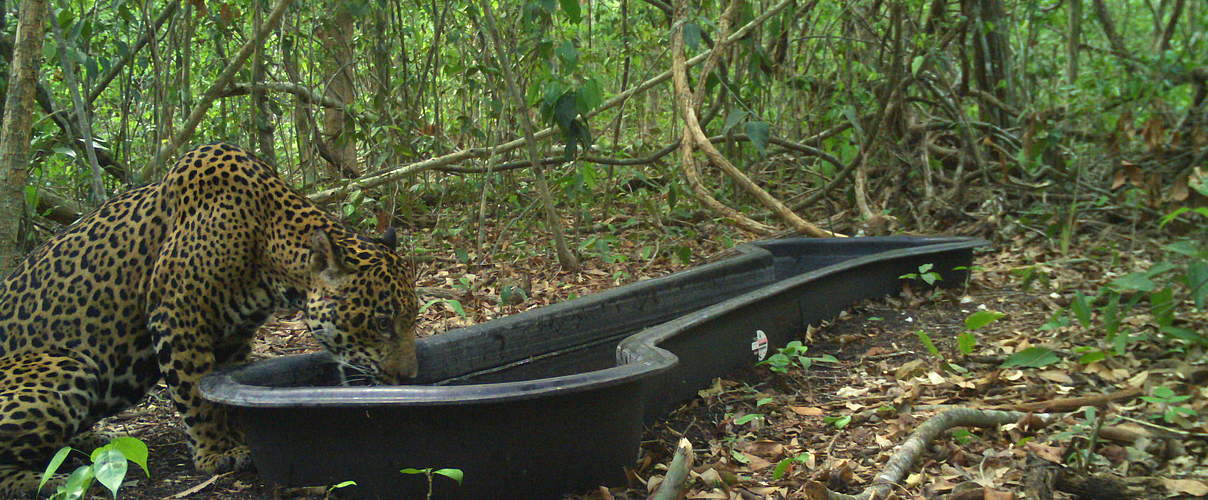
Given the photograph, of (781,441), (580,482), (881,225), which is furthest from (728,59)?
(580,482)

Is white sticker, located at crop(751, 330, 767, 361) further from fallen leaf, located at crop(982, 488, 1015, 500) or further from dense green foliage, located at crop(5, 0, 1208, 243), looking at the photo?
fallen leaf, located at crop(982, 488, 1015, 500)

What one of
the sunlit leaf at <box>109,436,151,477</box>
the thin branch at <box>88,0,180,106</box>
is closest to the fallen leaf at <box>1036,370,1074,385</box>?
the sunlit leaf at <box>109,436,151,477</box>

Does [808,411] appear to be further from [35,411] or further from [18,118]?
[18,118]

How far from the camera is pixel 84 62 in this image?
16.4 ft

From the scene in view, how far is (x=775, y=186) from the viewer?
819 centimetres

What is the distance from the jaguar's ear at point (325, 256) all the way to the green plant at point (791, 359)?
187 centimetres

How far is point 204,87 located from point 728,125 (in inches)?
187

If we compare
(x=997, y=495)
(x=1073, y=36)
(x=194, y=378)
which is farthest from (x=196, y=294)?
(x=1073, y=36)

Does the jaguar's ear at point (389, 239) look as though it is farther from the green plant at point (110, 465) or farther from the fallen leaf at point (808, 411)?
the fallen leaf at point (808, 411)

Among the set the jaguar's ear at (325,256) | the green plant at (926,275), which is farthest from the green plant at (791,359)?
the jaguar's ear at (325,256)

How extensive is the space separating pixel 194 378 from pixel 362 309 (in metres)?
0.64

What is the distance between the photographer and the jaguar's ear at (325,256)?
321cm

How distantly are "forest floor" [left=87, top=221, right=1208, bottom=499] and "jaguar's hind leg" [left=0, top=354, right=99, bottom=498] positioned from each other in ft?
0.93

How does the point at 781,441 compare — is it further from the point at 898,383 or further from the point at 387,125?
the point at 387,125
